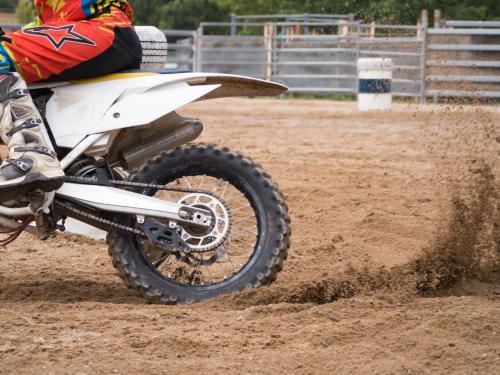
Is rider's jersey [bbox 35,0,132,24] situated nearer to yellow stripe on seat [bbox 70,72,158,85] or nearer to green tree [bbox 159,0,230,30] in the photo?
yellow stripe on seat [bbox 70,72,158,85]

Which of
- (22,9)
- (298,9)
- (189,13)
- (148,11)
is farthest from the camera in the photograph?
(148,11)

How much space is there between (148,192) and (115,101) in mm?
395

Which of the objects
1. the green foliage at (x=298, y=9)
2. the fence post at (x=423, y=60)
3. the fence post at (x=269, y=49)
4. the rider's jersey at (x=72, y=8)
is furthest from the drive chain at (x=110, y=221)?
the fence post at (x=269, y=49)

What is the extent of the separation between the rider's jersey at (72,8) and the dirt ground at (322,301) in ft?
3.83

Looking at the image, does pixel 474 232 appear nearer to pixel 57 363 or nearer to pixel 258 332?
pixel 258 332

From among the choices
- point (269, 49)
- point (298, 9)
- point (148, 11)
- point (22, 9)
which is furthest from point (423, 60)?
point (148, 11)

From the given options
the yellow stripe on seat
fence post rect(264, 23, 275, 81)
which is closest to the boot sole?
the yellow stripe on seat

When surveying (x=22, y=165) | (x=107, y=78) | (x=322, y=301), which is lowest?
(x=322, y=301)

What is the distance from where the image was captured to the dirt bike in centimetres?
426

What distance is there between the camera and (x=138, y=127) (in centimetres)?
442

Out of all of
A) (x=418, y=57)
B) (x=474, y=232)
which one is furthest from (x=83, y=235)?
(x=418, y=57)

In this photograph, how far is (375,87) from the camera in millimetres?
16578

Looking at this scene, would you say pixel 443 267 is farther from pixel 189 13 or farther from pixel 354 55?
pixel 189 13

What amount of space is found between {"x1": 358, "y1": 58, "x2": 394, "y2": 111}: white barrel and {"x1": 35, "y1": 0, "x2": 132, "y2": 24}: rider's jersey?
12.2 meters
